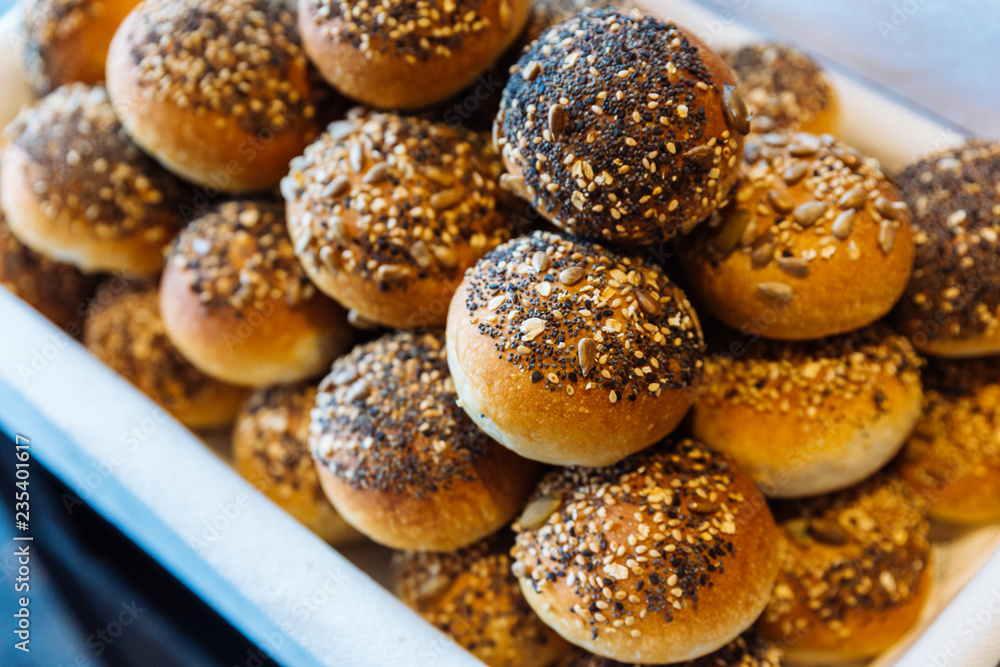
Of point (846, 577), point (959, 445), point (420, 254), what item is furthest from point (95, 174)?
point (959, 445)

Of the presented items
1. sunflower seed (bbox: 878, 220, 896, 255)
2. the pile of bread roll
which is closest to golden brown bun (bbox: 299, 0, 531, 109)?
the pile of bread roll

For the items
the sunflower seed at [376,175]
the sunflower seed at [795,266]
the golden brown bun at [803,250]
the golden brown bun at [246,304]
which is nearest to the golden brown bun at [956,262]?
the golden brown bun at [803,250]

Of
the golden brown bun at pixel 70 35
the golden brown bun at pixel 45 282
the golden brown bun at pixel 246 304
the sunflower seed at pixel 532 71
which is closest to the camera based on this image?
the sunflower seed at pixel 532 71

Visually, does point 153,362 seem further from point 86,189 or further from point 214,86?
point 214,86

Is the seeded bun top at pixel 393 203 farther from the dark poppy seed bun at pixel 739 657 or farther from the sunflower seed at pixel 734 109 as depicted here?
the dark poppy seed bun at pixel 739 657

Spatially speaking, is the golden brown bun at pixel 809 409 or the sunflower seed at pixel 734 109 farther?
the golden brown bun at pixel 809 409

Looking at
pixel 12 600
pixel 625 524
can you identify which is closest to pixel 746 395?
pixel 625 524
